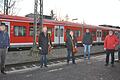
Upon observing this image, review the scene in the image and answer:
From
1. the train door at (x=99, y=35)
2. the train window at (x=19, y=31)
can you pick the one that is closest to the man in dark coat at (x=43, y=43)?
the train window at (x=19, y=31)

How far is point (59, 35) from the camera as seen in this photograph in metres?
29.6

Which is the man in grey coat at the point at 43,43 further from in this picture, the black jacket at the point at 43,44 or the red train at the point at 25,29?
the red train at the point at 25,29

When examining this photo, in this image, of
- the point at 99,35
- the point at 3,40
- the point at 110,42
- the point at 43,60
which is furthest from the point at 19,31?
the point at 99,35

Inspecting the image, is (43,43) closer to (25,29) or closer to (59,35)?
(25,29)

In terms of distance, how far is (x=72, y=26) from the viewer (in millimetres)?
31578

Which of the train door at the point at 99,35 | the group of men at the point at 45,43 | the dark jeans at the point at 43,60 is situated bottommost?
the train door at the point at 99,35

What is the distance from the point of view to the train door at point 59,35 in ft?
94.8

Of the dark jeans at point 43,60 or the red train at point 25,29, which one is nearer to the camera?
the dark jeans at point 43,60

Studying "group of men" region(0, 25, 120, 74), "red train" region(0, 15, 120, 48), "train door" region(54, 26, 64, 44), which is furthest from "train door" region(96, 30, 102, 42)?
"group of men" region(0, 25, 120, 74)

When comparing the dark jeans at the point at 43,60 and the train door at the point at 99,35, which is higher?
the dark jeans at the point at 43,60

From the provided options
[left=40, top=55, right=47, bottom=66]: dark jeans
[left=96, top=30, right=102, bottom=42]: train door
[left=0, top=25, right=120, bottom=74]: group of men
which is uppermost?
[left=0, top=25, right=120, bottom=74]: group of men

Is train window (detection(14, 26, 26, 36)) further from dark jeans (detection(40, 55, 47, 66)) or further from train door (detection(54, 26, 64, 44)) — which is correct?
dark jeans (detection(40, 55, 47, 66))

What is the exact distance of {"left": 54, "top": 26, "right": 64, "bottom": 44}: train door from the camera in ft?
94.8

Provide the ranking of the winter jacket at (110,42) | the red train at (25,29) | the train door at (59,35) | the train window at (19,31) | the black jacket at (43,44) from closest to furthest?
the black jacket at (43,44) < the winter jacket at (110,42) < the red train at (25,29) < the train window at (19,31) < the train door at (59,35)
